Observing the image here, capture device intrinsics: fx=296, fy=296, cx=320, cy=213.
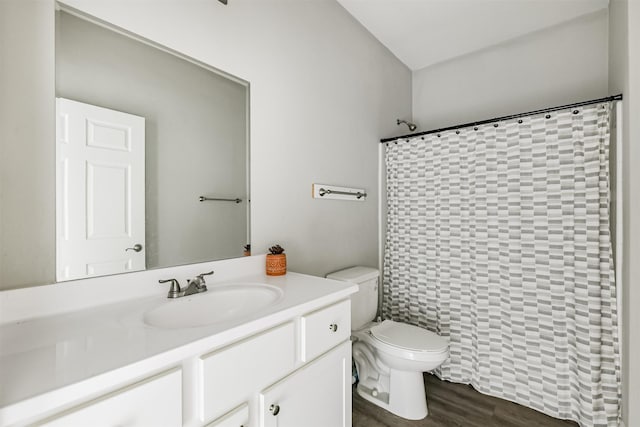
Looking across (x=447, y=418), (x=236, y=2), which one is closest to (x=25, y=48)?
(x=236, y=2)

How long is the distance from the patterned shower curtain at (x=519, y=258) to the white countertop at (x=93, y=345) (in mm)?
1386

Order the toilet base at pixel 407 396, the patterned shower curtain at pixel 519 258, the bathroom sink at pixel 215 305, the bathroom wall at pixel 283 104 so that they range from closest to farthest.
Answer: the bathroom wall at pixel 283 104
the bathroom sink at pixel 215 305
the patterned shower curtain at pixel 519 258
the toilet base at pixel 407 396

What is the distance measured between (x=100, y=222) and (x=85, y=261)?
5.4 inches

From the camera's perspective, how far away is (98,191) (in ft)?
3.35

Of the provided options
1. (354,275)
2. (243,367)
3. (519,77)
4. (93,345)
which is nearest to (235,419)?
(243,367)

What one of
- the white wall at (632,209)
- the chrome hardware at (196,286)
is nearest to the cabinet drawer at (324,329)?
the chrome hardware at (196,286)

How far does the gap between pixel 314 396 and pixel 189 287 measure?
2.06ft

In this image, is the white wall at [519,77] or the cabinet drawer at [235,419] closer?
the cabinet drawer at [235,419]

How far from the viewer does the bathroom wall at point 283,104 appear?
34.9 inches

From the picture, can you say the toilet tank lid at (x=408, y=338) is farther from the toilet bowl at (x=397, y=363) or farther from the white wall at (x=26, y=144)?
the white wall at (x=26, y=144)

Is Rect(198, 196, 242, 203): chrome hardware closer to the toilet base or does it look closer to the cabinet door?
the cabinet door

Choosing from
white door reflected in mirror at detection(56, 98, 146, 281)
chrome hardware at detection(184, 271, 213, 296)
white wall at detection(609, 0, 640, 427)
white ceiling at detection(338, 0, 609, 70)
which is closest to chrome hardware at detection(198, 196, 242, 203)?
white door reflected in mirror at detection(56, 98, 146, 281)

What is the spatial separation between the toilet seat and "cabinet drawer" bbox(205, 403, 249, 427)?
99cm

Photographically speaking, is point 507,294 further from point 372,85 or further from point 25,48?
point 25,48
